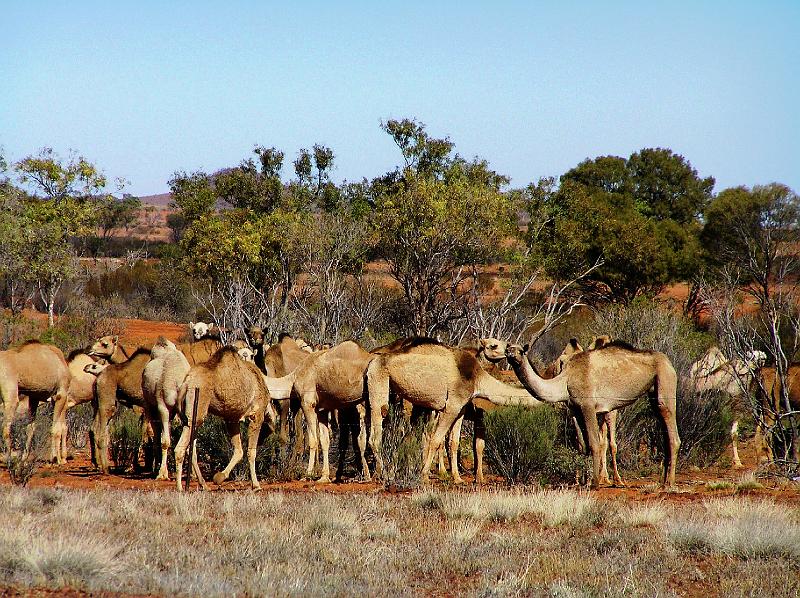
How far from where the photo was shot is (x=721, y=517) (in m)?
11.5

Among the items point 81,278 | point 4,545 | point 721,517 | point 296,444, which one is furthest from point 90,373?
point 81,278

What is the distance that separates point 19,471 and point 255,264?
18.9m

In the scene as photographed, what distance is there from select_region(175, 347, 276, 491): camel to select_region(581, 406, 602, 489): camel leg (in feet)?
14.5

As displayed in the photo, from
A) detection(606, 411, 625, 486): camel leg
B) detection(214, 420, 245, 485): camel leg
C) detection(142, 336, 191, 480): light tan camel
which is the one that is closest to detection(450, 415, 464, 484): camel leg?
detection(606, 411, 625, 486): camel leg

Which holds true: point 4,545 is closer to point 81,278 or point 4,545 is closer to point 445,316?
point 445,316

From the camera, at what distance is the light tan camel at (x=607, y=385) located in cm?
1436

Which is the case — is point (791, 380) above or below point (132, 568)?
above

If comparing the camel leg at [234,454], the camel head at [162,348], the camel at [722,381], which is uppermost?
the camel head at [162,348]

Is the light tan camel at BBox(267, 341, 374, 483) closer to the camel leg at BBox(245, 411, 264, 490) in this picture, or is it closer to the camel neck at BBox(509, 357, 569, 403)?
the camel leg at BBox(245, 411, 264, 490)

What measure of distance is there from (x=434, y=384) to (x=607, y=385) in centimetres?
240

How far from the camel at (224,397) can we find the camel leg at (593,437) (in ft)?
14.5

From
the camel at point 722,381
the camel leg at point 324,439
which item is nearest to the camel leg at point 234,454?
the camel leg at point 324,439

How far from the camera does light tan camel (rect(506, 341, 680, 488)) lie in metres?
14.4

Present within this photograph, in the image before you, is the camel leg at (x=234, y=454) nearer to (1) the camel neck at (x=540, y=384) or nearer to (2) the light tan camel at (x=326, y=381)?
(2) the light tan camel at (x=326, y=381)
